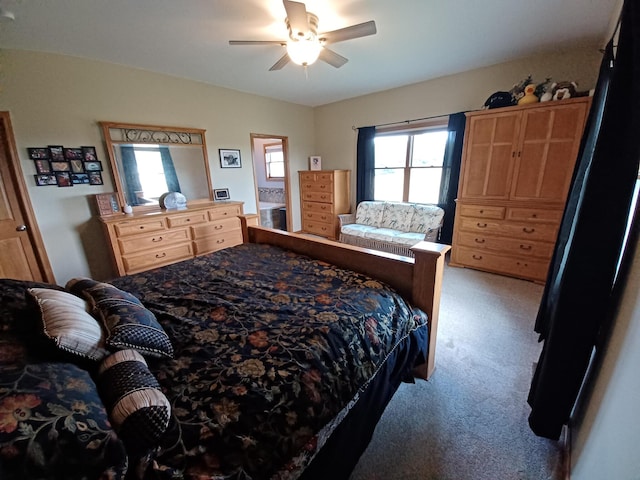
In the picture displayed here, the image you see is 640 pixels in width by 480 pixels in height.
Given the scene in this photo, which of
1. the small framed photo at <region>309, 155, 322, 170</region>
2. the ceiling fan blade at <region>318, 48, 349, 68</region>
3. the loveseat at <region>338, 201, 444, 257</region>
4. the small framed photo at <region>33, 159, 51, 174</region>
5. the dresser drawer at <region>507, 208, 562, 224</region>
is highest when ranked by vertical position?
the ceiling fan blade at <region>318, 48, 349, 68</region>

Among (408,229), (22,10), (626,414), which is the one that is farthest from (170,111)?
(626,414)

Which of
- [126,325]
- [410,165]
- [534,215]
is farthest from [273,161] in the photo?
[126,325]

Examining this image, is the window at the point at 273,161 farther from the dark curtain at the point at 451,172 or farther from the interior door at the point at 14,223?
the interior door at the point at 14,223

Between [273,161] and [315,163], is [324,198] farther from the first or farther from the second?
[273,161]

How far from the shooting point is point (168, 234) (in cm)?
332

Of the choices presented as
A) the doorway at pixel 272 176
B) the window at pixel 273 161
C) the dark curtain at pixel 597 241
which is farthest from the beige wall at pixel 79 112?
the dark curtain at pixel 597 241

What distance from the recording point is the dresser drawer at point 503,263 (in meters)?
2.97

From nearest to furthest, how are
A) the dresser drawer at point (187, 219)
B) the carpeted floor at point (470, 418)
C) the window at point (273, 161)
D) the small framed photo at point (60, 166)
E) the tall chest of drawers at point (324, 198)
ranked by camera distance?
the carpeted floor at point (470, 418) < the small framed photo at point (60, 166) < the dresser drawer at point (187, 219) < the tall chest of drawers at point (324, 198) < the window at point (273, 161)

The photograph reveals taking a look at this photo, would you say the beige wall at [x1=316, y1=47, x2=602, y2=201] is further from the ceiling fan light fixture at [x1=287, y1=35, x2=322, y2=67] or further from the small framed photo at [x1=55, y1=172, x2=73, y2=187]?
the small framed photo at [x1=55, y1=172, x2=73, y2=187]

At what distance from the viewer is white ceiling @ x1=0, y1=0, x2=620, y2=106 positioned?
2018 mm

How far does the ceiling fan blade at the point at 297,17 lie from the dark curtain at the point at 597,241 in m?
1.66

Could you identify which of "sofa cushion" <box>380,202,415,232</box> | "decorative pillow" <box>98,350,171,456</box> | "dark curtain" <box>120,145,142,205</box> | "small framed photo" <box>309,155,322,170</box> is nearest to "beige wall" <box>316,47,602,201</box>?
"small framed photo" <box>309,155,322,170</box>

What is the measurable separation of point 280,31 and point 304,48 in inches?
23.4

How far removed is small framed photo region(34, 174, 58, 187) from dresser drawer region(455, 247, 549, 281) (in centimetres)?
493
